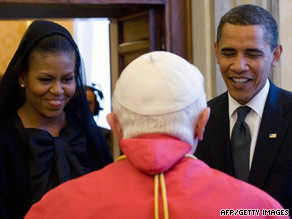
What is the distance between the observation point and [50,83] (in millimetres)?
2629

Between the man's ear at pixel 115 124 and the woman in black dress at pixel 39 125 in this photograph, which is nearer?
the man's ear at pixel 115 124

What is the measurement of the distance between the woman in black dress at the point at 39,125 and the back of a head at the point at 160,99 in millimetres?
1039

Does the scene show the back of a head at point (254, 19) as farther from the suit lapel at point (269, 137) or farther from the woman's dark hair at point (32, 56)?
the woman's dark hair at point (32, 56)

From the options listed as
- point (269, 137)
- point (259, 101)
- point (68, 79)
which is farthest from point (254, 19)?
point (68, 79)

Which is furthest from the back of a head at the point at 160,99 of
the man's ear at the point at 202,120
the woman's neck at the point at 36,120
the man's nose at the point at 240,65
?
the woman's neck at the point at 36,120

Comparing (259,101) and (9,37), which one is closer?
(259,101)

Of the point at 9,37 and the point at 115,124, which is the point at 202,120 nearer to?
the point at 115,124

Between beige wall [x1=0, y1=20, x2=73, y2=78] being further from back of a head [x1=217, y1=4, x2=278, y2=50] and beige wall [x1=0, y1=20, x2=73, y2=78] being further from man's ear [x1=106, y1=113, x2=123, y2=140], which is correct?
man's ear [x1=106, y1=113, x2=123, y2=140]

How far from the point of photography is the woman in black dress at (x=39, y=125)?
2.53 metres

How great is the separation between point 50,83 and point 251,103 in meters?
0.95

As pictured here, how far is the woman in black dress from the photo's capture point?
253cm

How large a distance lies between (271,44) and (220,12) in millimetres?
2226

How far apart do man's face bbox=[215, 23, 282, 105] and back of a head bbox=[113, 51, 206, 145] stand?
40.9 inches

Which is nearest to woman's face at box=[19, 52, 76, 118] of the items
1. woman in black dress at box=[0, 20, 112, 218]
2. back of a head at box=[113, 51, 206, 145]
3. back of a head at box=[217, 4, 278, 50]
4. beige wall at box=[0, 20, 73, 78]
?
woman in black dress at box=[0, 20, 112, 218]
